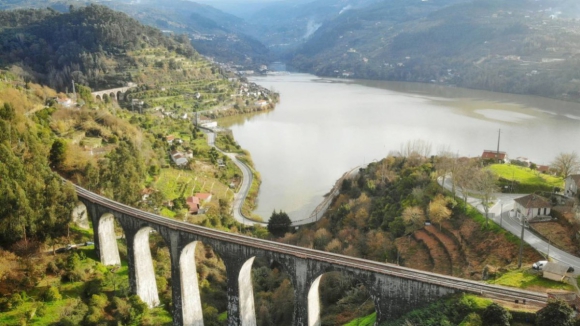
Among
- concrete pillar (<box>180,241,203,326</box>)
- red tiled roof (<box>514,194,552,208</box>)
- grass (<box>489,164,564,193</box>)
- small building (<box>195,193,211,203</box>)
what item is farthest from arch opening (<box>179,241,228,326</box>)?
grass (<box>489,164,564,193</box>)

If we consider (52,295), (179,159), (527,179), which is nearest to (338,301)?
(52,295)

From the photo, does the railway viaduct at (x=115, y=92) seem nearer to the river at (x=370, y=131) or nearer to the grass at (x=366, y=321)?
the river at (x=370, y=131)

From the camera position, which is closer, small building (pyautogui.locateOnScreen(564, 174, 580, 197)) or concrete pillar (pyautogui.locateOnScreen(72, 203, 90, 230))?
small building (pyautogui.locateOnScreen(564, 174, 580, 197))

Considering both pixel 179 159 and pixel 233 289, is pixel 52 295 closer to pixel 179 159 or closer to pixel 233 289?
pixel 233 289

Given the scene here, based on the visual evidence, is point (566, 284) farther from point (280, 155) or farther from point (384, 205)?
point (280, 155)

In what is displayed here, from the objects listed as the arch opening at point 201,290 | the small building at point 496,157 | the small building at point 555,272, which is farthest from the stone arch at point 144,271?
the small building at point 496,157

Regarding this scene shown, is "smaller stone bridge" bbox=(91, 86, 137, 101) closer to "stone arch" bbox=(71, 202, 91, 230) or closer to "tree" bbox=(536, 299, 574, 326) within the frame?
"stone arch" bbox=(71, 202, 91, 230)
